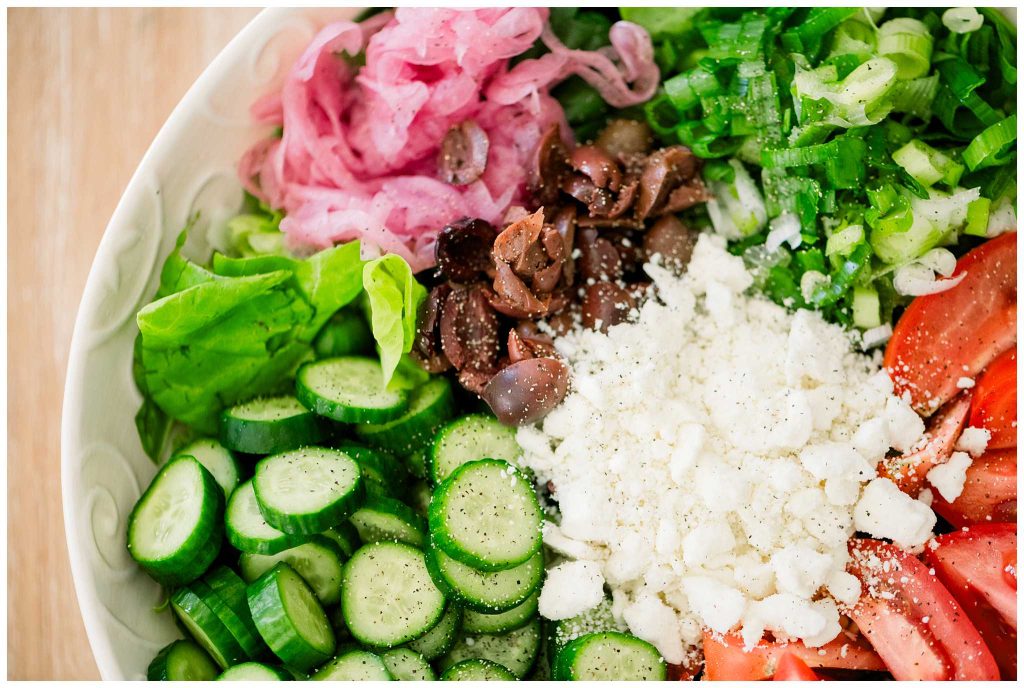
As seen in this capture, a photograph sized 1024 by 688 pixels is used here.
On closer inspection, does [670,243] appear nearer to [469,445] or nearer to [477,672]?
[469,445]

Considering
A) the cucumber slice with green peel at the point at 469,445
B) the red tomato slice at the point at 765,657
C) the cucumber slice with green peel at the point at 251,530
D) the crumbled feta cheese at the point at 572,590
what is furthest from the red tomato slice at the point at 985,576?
the cucumber slice with green peel at the point at 251,530

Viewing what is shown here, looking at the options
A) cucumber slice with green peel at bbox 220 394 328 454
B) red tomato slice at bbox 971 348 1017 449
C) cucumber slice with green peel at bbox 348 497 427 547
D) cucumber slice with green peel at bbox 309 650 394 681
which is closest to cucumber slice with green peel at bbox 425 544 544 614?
cucumber slice with green peel at bbox 348 497 427 547

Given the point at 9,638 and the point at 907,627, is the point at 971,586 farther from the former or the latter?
the point at 9,638

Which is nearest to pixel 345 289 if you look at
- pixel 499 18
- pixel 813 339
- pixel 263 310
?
pixel 263 310

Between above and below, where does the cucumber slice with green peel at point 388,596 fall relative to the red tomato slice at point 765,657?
above

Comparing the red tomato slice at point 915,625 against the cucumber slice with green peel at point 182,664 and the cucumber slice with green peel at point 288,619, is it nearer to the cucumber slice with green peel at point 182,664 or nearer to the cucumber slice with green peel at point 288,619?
the cucumber slice with green peel at point 288,619

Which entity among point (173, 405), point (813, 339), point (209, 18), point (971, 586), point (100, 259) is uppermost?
point (209, 18)

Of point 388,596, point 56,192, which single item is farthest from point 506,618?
point 56,192
